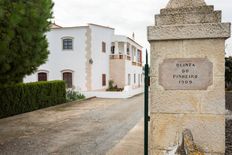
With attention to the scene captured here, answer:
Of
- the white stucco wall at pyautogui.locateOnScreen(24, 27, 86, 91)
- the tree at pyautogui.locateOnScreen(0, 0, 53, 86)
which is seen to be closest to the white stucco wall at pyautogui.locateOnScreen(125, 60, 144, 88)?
the white stucco wall at pyautogui.locateOnScreen(24, 27, 86, 91)

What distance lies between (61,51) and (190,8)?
2367 cm

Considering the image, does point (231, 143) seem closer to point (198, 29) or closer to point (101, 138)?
point (198, 29)

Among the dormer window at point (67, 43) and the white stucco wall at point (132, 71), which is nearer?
the dormer window at point (67, 43)

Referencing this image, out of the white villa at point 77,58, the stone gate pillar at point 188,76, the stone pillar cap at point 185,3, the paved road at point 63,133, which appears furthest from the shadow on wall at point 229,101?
the white villa at point 77,58

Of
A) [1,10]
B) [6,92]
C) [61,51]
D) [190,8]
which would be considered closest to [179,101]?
[190,8]

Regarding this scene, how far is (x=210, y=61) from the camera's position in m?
3.70

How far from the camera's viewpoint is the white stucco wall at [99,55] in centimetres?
2672

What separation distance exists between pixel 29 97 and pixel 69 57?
10.9m

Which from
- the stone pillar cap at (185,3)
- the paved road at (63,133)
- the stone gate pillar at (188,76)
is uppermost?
the stone pillar cap at (185,3)

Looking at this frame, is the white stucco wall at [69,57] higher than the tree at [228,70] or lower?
higher

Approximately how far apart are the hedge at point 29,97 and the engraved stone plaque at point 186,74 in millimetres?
11185

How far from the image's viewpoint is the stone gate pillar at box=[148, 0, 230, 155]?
145 inches

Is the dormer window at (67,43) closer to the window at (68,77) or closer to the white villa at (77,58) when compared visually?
the white villa at (77,58)

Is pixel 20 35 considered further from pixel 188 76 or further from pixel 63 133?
pixel 188 76
